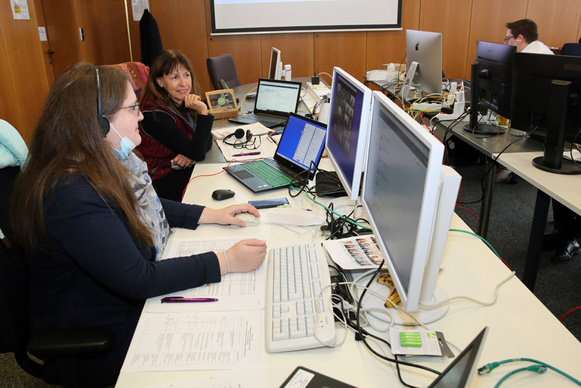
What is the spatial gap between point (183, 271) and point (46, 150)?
1.53ft

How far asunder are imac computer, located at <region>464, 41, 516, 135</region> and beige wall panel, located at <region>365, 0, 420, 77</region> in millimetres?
→ 2961

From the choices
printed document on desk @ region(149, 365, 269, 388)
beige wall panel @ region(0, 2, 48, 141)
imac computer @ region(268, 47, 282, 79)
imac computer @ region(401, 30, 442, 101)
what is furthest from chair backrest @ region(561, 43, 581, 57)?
beige wall panel @ region(0, 2, 48, 141)

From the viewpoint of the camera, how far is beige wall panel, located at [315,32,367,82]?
5508 millimetres

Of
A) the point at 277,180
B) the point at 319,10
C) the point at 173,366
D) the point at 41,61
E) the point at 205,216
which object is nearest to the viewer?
the point at 173,366

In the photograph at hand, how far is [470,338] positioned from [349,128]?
735mm

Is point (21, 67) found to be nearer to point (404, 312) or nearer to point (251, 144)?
point (251, 144)

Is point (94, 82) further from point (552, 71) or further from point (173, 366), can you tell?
point (552, 71)

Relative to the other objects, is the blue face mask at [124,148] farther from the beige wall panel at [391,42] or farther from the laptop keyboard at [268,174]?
the beige wall panel at [391,42]

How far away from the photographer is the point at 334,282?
120 cm

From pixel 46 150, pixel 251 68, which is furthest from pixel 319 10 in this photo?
pixel 46 150

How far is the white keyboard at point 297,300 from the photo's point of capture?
3.21ft

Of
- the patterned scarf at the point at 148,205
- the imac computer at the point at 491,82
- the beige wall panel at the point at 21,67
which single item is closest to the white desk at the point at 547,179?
the imac computer at the point at 491,82

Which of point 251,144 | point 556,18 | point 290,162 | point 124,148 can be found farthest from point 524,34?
point 124,148

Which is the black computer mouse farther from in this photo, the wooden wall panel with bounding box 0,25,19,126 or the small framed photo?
the wooden wall panel with bounding box 0,25,19,126
